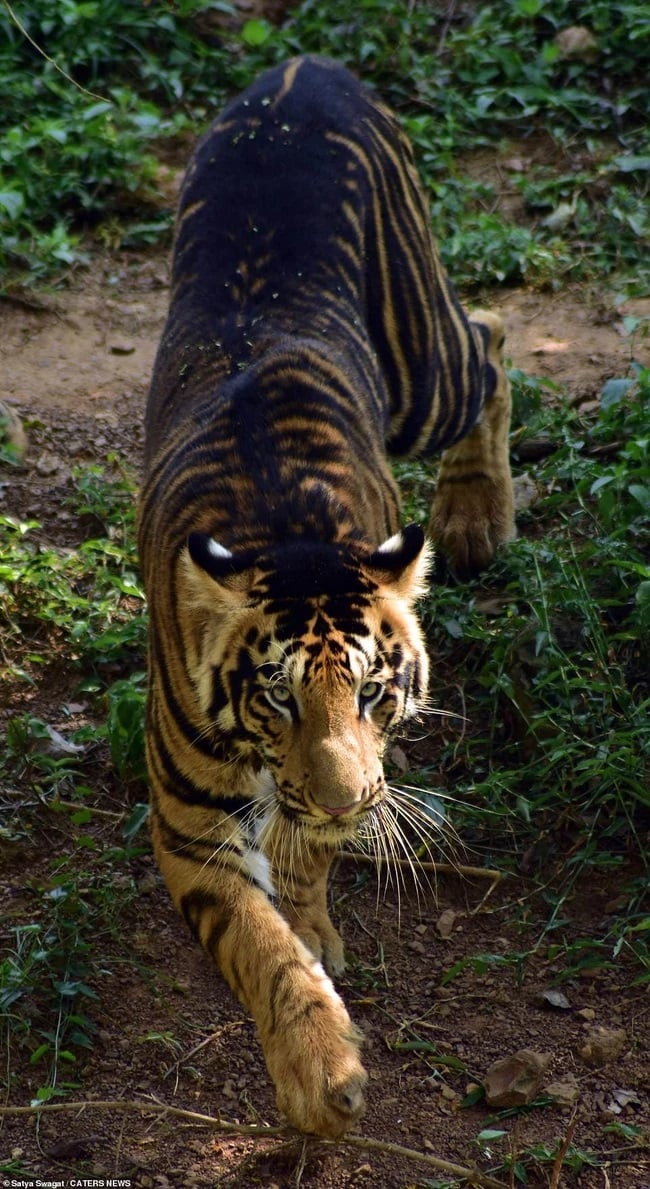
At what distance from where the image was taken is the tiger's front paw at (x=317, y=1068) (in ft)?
9.93

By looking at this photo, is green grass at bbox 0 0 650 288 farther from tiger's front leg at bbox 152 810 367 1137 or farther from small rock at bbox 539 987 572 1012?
tiger's front leg at bbox 152 810 367 1137

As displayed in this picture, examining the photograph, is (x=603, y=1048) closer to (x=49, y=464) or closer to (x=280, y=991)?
(x=280, y=991)

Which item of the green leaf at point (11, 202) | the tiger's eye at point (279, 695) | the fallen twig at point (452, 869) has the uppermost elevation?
the tiger's eye at point (279, 695)

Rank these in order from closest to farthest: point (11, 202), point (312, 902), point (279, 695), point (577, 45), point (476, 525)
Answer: point (279, 695)
point (312, 902)
point (476, 525)
point (11, 202)
point (577, 45)

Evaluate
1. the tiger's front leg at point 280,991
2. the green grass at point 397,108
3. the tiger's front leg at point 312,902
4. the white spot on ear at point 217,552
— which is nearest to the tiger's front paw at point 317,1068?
the tiger's front leg at point 280,991

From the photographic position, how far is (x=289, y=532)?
3.43 metres

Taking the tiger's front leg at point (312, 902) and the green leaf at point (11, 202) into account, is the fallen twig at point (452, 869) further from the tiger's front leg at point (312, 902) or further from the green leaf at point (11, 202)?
the green leaf at point (11, 202)

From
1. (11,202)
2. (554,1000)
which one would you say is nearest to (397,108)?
(11,202)

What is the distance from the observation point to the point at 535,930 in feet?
13.4

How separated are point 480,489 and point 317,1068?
8.80ft

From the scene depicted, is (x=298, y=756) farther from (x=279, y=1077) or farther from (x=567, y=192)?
(x=567, y=192)

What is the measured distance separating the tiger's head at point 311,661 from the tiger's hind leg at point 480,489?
1766 millimetres

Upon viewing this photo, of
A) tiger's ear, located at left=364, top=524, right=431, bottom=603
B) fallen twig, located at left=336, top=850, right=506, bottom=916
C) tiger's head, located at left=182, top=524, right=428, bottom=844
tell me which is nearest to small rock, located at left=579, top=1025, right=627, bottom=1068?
fallen twig, located at left=336, top=850, right=506, bottom=916

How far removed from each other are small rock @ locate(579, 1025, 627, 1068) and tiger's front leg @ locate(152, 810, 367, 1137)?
2.50 feet
